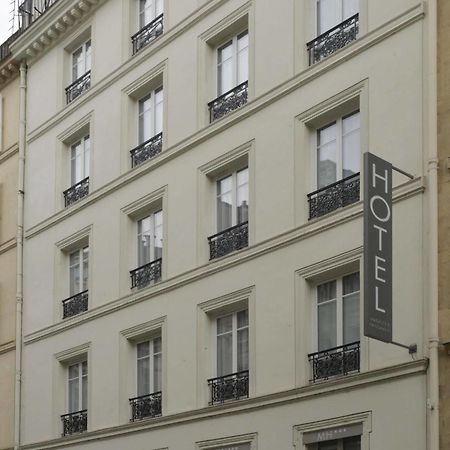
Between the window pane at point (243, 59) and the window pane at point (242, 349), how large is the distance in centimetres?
505

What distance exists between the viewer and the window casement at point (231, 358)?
2438cm

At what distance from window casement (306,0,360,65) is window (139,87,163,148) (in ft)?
17.7

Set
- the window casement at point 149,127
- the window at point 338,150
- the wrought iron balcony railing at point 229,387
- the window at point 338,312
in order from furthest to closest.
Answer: the window casement at point 149,127 → the wrought iron balcony railing at point 229,387 → the window at point 338,150 → the window at point 338,312

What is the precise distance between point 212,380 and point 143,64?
783 centimetres

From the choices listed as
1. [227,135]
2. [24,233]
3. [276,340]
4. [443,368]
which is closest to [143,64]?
[227,135]

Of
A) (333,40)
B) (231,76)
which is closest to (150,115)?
(231,76)

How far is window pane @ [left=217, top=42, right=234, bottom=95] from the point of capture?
26375 millimetres

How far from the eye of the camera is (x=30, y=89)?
34031 millimetres

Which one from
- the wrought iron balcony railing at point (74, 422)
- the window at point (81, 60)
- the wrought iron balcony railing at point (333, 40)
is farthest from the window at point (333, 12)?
the wrought iron balcony railing at point (74, 422)

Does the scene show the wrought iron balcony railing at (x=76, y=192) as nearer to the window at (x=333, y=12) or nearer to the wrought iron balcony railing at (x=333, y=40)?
the wrought iron balcony railing at (x=333, y=40)

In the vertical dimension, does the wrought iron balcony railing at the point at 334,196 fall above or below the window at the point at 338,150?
below

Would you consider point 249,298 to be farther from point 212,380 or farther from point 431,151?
point 431,151

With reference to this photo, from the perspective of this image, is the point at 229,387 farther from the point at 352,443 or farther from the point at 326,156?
the point at 326,156

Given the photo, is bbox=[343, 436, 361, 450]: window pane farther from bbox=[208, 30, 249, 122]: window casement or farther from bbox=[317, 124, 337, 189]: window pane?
bbox=[208, 30, 249, 122]: window casement
